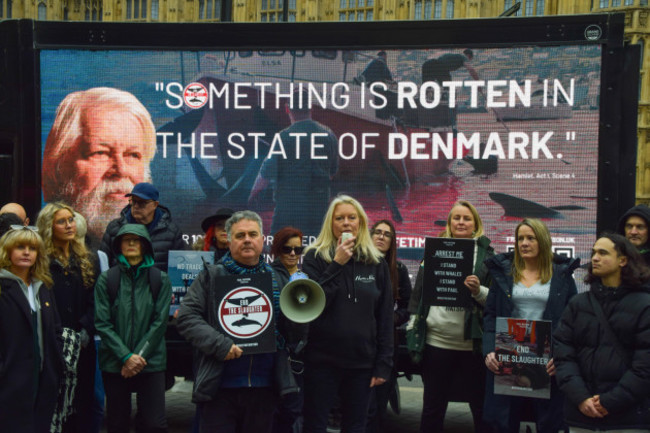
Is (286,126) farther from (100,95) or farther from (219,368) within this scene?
(219,368)

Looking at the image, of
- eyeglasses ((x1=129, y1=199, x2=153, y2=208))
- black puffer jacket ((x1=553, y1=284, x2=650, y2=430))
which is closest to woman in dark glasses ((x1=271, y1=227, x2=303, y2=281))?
eyeglasses ((x1=129, y1=199, x2=153, y2=208))

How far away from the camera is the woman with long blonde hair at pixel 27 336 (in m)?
4.59

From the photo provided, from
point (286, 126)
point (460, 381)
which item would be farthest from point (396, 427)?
point (286, 126)

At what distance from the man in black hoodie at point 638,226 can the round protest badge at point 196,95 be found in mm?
3580

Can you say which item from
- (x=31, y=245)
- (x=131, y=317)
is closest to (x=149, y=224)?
(x=131, y=317)

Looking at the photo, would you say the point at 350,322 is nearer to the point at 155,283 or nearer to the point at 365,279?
the point at 365,279

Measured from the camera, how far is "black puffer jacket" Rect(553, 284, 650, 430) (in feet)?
14.1

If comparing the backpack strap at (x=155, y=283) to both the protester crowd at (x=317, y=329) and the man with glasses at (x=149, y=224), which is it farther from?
the man with glasses at (x=149, y=224)

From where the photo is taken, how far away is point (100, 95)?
21.6 ft

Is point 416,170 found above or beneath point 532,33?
beneath

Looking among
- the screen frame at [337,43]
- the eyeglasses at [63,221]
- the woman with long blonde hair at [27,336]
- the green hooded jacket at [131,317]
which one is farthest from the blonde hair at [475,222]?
the woman with long blonde hair at [27,336]

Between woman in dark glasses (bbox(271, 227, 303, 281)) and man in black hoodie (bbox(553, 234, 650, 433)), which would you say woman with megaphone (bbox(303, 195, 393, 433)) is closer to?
woman in dark glasses (bbox(271, 227, 303, 281))

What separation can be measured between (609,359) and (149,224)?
3.64 meters

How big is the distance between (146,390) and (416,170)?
9.04 feet
